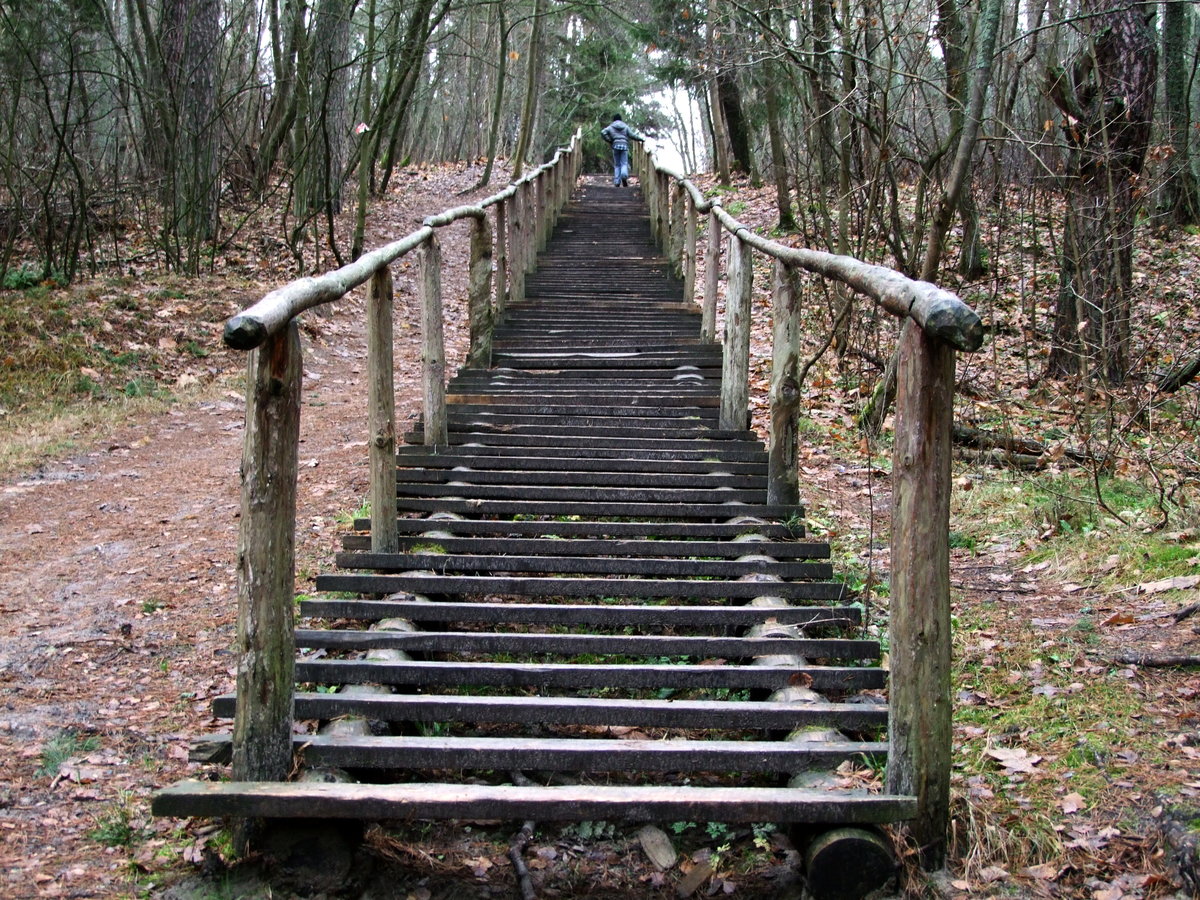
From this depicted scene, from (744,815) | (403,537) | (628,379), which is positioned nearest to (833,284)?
(628,379)

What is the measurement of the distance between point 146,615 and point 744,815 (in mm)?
3294

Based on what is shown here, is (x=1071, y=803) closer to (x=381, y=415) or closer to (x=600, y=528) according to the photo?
(x=600, y=528)

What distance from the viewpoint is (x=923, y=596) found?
278cm

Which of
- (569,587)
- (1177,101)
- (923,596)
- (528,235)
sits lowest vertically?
(569,587)

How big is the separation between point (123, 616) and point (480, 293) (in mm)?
3904

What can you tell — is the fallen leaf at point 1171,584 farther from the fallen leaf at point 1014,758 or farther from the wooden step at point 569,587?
the fallen leaf at point 1014,758

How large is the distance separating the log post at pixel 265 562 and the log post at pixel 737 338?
3764mm

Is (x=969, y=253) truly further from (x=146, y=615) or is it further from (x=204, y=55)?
(x=146, y=615)

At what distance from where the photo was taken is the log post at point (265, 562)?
2852 mm

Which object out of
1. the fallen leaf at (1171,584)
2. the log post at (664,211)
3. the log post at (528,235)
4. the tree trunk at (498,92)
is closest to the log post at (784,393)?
the fallen leaf at (1171,584)

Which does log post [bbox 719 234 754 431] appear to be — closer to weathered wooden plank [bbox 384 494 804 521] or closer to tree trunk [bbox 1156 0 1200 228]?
weathered wooden plank [bbox 384 494 804 521]

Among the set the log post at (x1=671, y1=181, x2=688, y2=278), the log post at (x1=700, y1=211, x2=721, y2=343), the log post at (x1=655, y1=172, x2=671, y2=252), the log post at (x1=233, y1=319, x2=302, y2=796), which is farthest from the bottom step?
the log post at (x1=655, y1=172, x2=671, y2=252)

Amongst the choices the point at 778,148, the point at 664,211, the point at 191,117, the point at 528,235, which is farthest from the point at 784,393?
the point at 778,148

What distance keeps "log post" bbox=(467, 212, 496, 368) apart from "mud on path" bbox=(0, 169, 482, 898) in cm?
91
